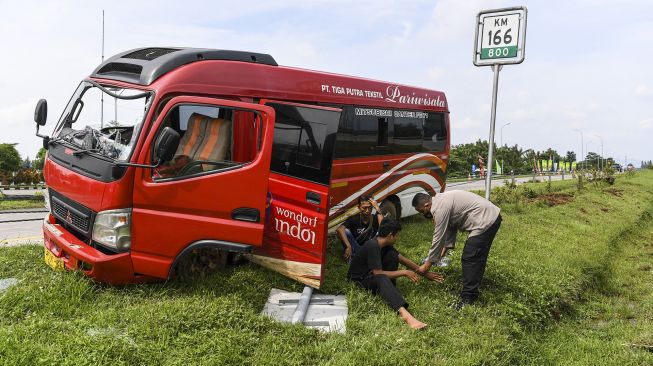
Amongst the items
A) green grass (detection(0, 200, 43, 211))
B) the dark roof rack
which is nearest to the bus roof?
the dark roof rack

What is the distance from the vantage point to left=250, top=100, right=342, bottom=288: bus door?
5289 millimetres

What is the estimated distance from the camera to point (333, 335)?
4.66 m

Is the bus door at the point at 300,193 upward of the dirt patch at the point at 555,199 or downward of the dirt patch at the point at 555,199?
upward

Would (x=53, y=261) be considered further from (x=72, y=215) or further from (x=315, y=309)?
(x=315, y=309)

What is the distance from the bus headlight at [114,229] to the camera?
4781 mm

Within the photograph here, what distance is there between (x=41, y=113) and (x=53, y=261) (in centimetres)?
176

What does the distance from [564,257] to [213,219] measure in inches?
248

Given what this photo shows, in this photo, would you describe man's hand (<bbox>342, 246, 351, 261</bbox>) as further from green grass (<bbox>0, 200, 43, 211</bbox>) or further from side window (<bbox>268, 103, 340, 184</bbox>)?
green grass (<bbox>0, 200, 43, 211</bbox>)

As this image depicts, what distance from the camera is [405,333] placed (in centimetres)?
477

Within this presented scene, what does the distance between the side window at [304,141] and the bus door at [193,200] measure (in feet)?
2.02

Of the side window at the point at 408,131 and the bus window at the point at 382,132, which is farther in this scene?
the side window at the point at 408,131

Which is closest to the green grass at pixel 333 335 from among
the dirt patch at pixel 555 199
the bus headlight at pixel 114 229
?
the bus headlight at pixel 114 229

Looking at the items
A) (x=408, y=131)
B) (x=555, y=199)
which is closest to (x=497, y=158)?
(x=555, y=199)

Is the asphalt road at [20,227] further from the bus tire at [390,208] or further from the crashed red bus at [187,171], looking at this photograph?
the bus tire at [390,208]
